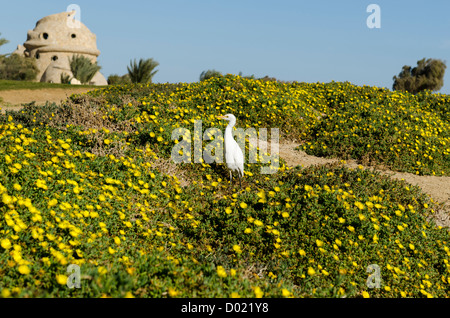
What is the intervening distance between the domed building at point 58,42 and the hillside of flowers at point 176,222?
33.3 m

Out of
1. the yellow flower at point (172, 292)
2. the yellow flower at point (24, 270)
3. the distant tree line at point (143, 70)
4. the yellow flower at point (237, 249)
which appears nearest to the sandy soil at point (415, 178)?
the yellow flower at point (237, 249)

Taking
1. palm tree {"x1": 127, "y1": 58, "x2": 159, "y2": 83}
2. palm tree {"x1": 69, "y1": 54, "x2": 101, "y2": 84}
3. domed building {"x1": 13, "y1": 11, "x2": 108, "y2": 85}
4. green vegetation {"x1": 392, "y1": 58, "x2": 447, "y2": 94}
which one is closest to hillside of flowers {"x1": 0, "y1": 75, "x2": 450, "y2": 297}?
palm tree {"x1": 127, "y1": 58, "x2": 159, "y2": 83}

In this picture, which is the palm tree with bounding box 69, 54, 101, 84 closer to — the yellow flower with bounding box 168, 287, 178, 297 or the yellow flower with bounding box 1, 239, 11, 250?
the yellow flower with bounding box 1, 239, 11, 250

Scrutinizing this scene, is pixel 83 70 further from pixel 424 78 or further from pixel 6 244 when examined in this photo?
pixel 424 78

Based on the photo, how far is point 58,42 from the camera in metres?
38.3

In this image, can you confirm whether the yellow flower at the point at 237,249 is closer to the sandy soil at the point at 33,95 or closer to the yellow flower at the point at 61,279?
the yellow flower at the point at 61,279

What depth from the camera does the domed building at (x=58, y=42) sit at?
38.0 metres

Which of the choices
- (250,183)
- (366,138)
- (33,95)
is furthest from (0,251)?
(33,95)

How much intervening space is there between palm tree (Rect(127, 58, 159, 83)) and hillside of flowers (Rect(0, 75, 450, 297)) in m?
16.4

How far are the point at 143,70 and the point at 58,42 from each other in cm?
1940

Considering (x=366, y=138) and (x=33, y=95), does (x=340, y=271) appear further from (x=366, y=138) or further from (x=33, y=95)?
(x=33, y=95)

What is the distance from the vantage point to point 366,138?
32.4 feet

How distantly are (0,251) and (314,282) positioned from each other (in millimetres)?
3320

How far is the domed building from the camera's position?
38000 mm
